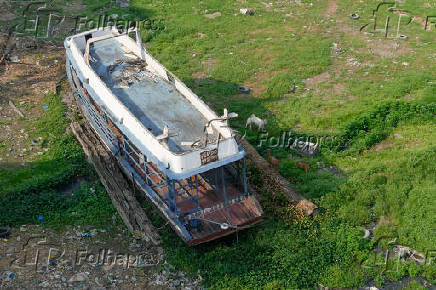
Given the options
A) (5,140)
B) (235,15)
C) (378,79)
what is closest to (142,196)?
A: (5,140)

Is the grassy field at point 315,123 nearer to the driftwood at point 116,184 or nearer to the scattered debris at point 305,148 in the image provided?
the scattered debris at point 305,148

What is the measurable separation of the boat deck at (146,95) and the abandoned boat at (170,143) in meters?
0.02

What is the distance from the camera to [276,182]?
41.1 feet

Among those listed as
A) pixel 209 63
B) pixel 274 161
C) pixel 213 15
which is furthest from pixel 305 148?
pixel 213 15

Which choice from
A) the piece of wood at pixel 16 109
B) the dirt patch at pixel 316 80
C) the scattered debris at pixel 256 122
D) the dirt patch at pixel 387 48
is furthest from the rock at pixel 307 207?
the dirt patch at pixel 387 48

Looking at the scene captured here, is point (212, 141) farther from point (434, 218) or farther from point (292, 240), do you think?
point (434, 218)

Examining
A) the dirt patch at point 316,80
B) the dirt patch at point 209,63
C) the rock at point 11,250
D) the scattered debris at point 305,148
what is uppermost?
the dirt patch at point 209,63

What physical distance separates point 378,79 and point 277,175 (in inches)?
286

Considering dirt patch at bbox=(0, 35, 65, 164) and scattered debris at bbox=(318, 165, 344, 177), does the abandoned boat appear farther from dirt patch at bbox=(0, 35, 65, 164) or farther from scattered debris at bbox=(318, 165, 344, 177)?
Result: scattered debris at bbox=(318, 165, 344, 177)

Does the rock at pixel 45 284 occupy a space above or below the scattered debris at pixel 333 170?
below

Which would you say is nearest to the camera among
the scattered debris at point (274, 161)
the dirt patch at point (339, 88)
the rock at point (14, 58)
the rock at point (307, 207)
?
the rock at point (307, 207)

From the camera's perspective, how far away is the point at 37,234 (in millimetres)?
11484

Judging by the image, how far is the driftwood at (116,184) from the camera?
11469 millimetres

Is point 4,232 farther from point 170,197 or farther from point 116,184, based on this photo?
point 170,197
